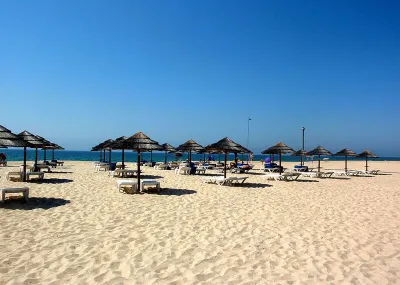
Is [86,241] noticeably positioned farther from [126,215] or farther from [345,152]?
[345,152]

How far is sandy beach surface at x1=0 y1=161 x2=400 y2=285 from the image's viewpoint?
389cm

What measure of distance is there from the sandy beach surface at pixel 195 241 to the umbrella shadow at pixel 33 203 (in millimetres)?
29

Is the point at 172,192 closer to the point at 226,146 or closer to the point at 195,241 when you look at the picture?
the point at 226,146

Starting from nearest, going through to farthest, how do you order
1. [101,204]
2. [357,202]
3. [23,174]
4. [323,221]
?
[323,221] → [101,204] → [357,202] → [23,174]

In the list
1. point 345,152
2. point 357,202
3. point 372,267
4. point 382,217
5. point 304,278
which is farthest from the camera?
point 345,152

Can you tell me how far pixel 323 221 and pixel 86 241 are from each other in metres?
5.42

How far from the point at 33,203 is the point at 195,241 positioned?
5.44 metres

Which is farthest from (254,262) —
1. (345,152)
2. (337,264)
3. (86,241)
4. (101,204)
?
(345,152)

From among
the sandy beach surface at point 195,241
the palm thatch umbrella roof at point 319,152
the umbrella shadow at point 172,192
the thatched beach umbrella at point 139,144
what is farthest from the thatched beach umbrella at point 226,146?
the palm thatch umbrella roof at point 319,152

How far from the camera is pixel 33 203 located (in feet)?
26.2

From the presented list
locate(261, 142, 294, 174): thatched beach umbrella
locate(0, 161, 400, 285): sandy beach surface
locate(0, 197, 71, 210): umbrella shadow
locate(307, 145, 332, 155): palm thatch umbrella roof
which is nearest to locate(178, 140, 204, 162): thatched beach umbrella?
locate(261, 142, 294, 174): thatched beach umbrella

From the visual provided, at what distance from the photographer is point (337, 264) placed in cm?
436

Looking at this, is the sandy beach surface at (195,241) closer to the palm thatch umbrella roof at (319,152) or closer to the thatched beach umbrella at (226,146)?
the thatched beach umbrella at (226,146)

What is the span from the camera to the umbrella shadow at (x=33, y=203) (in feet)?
24.5
